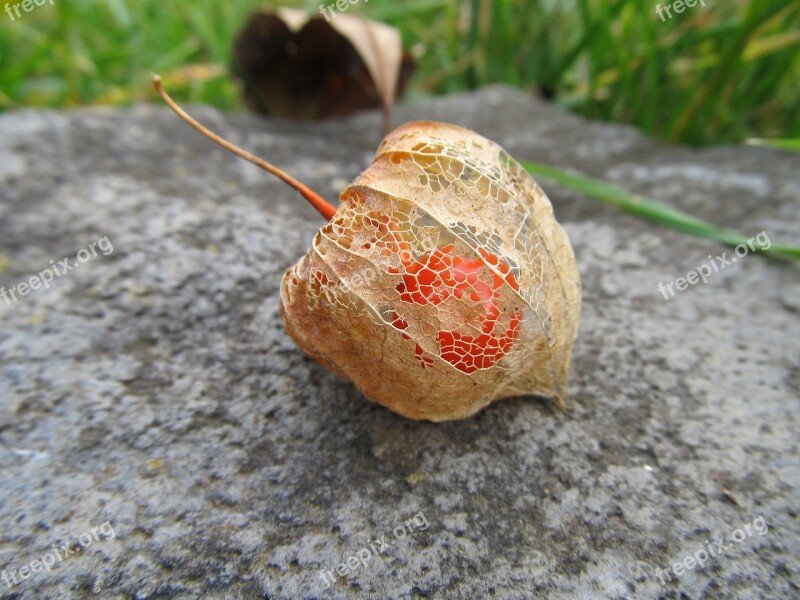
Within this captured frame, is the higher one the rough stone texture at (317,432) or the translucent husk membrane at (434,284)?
the translucent husk membrane at (434,284)

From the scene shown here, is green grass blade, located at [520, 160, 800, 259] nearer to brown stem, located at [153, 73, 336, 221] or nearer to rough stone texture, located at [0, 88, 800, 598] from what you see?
rough stone texture, located at [0, 88, 800, 598]

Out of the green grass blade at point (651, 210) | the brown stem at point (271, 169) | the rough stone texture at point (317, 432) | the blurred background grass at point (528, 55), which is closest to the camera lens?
the rough stone texture at point (317, 432)

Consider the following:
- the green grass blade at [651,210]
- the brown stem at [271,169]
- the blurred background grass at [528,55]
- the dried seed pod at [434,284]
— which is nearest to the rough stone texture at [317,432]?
the green grass blade at [651,210]

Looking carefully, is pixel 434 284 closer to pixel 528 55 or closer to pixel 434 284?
pixel 434 284

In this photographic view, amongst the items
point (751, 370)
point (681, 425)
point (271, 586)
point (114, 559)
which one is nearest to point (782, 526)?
point (681, 425)

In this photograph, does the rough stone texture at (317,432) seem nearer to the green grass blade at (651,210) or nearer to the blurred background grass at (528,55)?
the green grass blade at (651,210)

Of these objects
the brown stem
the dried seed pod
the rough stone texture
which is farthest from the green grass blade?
the brown stem

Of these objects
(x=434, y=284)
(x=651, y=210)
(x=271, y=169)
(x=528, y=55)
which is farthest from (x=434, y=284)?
(x=528, y=55)

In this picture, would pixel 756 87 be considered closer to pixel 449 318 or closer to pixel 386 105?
pixel 386 105
